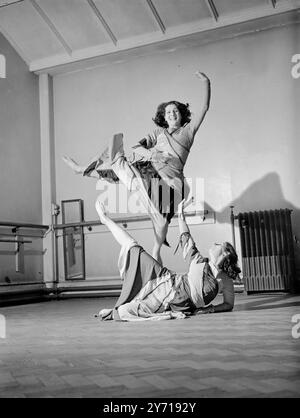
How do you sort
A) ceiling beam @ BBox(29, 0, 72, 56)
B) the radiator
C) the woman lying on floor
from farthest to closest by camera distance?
ceiling beam @ BBox(29, 0, 72, 56) → the radiator → the woman lying on floor

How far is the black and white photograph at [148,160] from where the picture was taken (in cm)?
360

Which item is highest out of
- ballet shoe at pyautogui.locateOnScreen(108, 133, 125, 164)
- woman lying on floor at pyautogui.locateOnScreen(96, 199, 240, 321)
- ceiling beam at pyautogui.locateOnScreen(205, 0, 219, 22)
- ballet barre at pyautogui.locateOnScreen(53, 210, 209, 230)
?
ceiling beam at pyautogui.locateOnScreen(205, 0, 219, 22)

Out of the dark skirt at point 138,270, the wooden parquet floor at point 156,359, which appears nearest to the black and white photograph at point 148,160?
the dark skirt at point 138,270

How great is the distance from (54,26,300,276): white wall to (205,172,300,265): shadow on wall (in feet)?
0.04

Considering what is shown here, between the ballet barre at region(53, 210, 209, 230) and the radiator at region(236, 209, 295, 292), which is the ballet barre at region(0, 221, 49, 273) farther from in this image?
the radiator at region(236, 209, 295, 292)

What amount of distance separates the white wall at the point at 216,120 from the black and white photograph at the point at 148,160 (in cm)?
2

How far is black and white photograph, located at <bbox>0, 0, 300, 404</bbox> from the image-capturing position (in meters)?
3.60

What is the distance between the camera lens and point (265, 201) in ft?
18.7

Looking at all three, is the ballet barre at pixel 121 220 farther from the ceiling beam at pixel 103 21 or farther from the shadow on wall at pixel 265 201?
the ceiling beam at pixel 103 21

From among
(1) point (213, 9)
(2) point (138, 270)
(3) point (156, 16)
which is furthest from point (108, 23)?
(2) point (138, 270)

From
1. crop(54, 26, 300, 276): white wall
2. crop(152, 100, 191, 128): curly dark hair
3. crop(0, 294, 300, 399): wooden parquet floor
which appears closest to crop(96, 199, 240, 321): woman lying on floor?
crop(0, 294, 300, 399): wooden parquet floor

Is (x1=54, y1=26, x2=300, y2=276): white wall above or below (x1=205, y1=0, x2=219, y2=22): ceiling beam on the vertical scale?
below

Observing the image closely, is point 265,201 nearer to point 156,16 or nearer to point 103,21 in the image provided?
point 156,16

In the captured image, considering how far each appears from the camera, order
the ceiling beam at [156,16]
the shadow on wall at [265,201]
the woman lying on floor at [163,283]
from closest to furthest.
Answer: the woman lying on floor at [163,283] → the shadow on wall at [265,201] → the ceiling beam at [156,16]
